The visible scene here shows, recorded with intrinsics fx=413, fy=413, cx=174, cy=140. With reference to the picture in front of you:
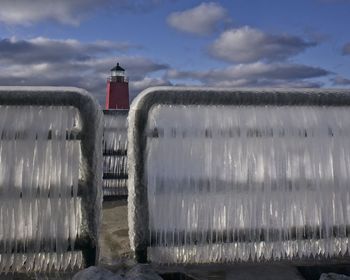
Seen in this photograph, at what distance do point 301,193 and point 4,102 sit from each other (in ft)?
13.4

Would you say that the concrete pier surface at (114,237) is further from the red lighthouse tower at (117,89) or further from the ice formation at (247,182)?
the red lighthouse tower at (117,89)

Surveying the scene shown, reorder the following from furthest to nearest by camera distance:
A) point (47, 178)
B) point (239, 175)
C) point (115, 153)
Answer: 1. point (115, 153)
2. point (239, 175)
3. point (47, 178)

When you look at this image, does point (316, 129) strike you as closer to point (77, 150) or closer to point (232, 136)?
point (232, 136)

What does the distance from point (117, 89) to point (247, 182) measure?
65.9 feet

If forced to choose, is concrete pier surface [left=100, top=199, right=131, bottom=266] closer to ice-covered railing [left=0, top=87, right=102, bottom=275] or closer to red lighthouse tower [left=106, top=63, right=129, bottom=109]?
ice-covered railing [left=0, top=87, right=102, bottom=275]

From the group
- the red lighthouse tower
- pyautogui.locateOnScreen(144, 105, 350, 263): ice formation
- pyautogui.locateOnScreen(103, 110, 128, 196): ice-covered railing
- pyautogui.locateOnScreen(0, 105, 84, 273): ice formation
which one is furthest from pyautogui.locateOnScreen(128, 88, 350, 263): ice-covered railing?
the red lighthouse tower

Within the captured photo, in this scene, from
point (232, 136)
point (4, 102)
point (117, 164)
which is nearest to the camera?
point (4, 102)

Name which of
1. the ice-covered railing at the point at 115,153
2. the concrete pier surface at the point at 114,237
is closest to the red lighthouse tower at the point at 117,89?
the ice-covered railing at the point at 115,153

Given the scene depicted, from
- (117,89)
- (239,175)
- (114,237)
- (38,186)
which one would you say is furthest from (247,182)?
(117,89)

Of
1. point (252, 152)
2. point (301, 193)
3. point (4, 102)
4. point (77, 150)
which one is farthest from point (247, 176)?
point (4, 102)

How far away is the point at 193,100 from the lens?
5410 millimetres

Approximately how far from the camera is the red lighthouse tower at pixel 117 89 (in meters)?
24.3

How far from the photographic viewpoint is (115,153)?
9.86m

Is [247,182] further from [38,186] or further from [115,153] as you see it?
[115,153]
